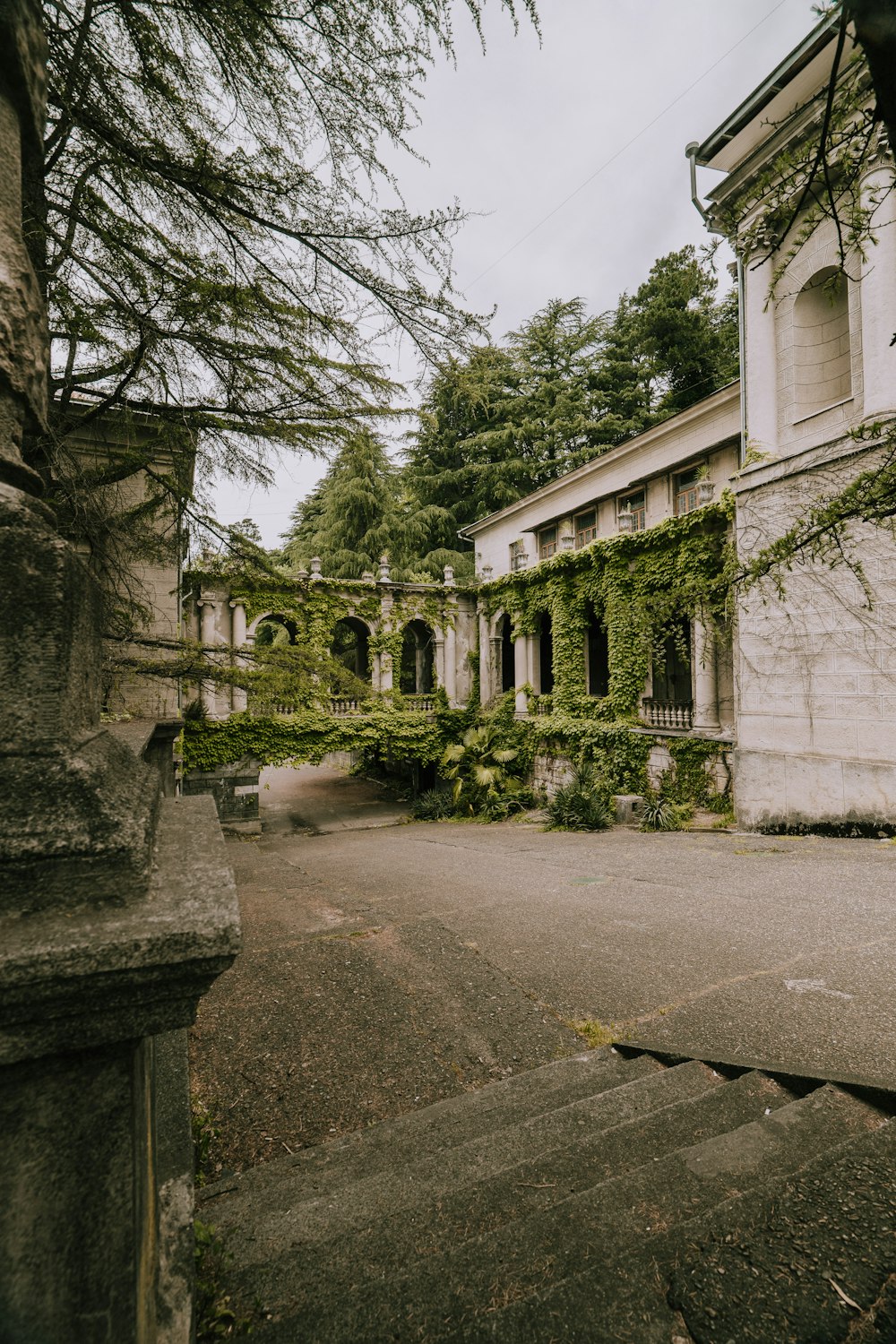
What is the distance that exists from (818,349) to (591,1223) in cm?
1385

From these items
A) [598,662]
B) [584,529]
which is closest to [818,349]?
[584,529]

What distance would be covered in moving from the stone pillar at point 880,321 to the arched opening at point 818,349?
4.01 feet

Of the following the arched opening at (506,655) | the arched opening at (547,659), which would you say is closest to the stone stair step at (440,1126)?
the arched opening at (547,659)

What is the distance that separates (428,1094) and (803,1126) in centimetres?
190

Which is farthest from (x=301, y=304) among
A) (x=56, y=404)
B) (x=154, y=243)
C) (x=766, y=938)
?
(x=766, y=938)

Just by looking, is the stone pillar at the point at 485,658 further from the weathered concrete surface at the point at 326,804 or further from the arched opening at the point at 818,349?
the arched opening at the point at 818,349

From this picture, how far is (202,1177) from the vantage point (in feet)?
8.99

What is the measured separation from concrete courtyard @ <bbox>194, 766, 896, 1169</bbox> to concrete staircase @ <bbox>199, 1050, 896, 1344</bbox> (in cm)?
55

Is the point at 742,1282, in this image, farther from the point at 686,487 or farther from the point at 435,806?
the point at 686,487

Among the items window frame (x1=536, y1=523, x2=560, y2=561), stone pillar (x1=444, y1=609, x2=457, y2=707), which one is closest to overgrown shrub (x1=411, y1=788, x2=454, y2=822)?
stone pillar (x1=444, y1=609, x2=457, y2=707)

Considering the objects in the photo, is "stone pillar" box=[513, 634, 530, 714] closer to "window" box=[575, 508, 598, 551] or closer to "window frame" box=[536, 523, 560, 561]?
"window frame" box=[536, 523, 560, 561]

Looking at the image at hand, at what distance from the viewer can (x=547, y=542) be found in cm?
2353

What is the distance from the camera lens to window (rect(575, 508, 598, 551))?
842 inches

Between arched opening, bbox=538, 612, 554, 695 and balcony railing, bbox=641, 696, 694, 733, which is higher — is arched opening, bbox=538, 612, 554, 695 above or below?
above
